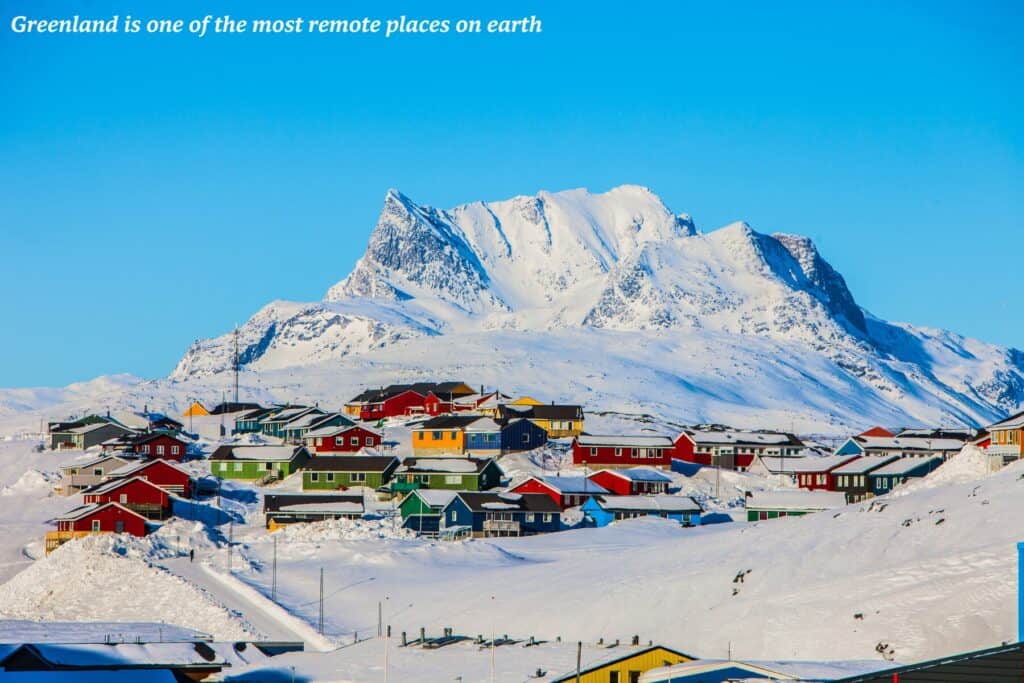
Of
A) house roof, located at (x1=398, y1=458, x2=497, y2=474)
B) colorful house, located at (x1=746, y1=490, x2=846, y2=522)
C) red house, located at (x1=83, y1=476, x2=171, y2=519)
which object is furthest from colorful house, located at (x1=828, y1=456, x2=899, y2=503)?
red house, located at (x1=83, y1=476, x2=171, y2=519)

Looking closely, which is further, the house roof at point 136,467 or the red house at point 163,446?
the red house at point 163,446

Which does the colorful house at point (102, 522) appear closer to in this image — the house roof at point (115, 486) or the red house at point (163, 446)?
the house roof at point (115, 486)

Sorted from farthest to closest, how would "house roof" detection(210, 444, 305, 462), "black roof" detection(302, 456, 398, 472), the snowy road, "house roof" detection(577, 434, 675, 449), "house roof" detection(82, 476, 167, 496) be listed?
"house roof" detection(577, 434, 675, 449) < "house roof" detection(210, 444, 305, 462) < "black roof" detection(302, 456, 398, 472) < "house roof" detection(82, 476, 167, 496) < the snowy road

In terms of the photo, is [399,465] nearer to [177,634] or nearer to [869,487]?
[869,487]

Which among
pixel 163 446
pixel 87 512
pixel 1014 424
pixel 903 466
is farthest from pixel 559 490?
pixel 163 446

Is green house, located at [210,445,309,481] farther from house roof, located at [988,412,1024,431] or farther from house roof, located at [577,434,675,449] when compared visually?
house roof, located at [988,412,1024,431]

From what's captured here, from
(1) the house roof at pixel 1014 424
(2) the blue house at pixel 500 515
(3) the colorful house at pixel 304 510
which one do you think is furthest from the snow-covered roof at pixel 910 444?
(3) the colorful house at pixel 304 510
